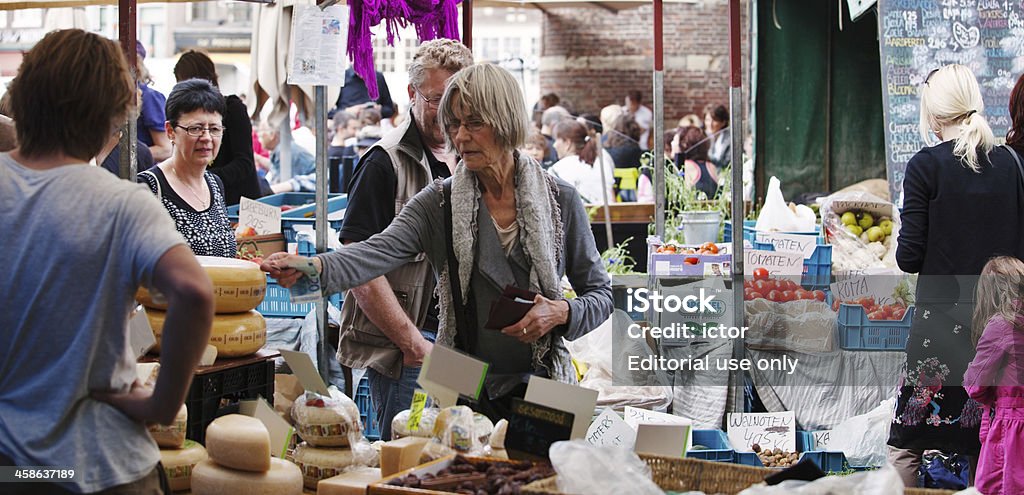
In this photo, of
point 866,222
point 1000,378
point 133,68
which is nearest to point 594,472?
point 1000,378

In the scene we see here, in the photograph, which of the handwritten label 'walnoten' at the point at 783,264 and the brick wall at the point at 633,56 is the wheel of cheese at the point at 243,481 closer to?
the handwritten label 'walnoten' at the point at 783,264

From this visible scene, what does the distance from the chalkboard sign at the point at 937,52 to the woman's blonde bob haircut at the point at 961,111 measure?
1707 millimetres

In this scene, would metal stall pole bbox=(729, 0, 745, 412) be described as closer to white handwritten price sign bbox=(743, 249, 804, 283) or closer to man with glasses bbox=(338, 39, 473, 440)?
white handwritten price sign bbox=(743, 249, 804, 283)

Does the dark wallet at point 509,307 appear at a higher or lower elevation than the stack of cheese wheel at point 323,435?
higher

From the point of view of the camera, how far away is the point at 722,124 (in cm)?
1047

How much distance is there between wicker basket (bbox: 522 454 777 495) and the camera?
2.25 meters

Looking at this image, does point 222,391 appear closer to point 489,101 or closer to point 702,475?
point 489,101

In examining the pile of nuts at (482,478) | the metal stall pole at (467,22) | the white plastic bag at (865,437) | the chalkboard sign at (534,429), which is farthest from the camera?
the metal stall pole at (467,22)

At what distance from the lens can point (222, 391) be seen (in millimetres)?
2879

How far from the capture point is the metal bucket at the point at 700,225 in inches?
239

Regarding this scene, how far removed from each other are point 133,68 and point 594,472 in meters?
2.23

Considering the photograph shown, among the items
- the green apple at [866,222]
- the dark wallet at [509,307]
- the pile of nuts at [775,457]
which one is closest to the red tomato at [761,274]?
the pile of nuts at [775,457]

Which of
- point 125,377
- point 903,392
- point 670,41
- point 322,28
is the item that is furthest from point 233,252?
point 670,41

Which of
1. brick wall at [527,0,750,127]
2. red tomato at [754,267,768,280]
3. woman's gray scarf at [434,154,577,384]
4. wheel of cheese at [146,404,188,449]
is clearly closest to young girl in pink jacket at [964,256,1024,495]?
red tomato at [754,267,768,280]
